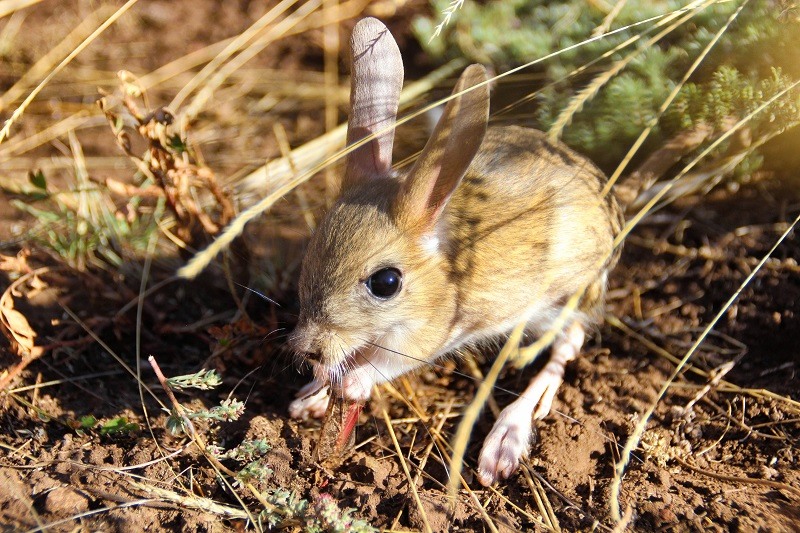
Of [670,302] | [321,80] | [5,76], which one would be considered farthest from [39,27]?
[670,302]

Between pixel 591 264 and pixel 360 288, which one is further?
pixel 591 264

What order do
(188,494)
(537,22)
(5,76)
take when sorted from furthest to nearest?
(5,76) → (537,22) → (188,494)

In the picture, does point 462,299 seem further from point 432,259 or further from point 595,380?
point 595,380

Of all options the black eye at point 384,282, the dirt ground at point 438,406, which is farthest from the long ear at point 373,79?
the dirt ground at point 438,406

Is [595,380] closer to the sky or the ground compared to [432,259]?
closer to the ground

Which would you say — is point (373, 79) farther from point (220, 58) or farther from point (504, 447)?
point (220, 58)

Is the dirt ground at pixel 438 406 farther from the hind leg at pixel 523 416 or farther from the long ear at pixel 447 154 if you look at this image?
the long ear at pixel 447 154
